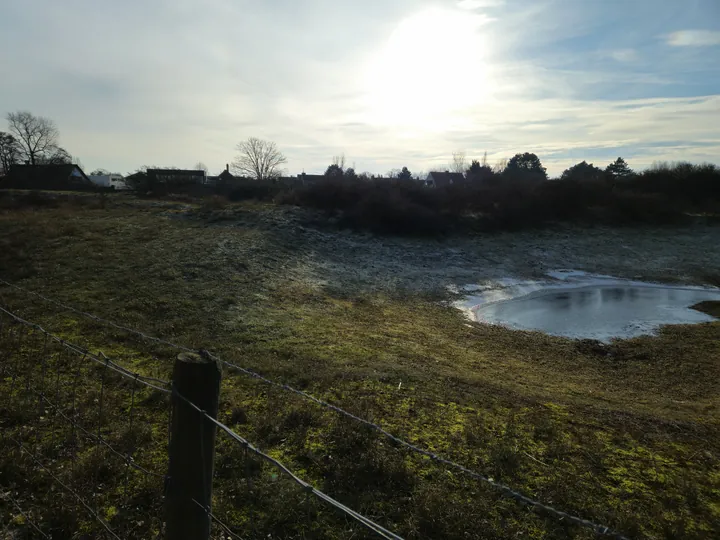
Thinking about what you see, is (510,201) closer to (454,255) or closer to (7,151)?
(454,255)

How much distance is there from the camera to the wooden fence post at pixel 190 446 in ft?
6.86

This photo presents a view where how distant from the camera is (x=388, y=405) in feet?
18.6

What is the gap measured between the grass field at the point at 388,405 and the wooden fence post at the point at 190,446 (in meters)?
0.56

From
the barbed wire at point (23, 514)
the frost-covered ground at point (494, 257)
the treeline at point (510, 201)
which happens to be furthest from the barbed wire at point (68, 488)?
the treeline at point (510, 201)

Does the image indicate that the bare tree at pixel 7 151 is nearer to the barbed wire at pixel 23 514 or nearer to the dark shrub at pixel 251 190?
the dark shrub at pixel 251 190

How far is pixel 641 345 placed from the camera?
1153cm

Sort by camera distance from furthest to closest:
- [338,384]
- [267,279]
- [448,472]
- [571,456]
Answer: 1. [267,279]
2. [338,384]
3. [571,456]
4. [448,472]

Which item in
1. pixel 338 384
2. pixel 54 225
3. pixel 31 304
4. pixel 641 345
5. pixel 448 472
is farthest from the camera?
pixel 54 225

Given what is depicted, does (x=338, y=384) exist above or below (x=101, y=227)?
below

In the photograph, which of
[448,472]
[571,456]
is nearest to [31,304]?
[448,472]

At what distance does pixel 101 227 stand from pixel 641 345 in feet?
64.8

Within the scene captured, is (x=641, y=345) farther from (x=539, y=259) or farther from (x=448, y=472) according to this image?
(x=539, y=259)

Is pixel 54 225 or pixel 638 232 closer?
pixel 54 225

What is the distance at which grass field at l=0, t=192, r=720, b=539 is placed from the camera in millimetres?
3551
